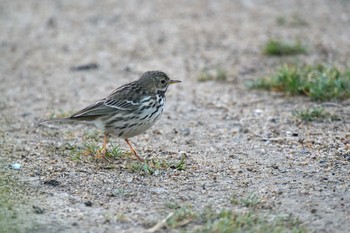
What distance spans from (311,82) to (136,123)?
132 inches

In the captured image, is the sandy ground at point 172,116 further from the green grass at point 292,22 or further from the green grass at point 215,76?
the green grass at point 215,76

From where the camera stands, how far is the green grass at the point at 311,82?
10.0m

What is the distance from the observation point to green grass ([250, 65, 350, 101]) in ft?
33.0

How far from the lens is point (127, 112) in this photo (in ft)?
26.6

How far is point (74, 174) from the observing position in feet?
25.0

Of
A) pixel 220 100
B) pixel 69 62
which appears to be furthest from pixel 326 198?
pixel 69 62

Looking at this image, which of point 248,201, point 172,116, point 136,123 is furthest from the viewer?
point 172,116

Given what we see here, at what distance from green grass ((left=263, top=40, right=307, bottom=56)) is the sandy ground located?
161 millimetres

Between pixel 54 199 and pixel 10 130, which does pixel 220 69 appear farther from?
pixel 54 199

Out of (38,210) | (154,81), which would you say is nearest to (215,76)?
(154,81)

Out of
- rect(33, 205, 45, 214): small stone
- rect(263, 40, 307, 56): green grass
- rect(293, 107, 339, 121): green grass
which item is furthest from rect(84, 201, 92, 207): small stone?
rect(263, 40, 307, 56): green grass

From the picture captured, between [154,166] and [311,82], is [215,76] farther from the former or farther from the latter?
[154,166]

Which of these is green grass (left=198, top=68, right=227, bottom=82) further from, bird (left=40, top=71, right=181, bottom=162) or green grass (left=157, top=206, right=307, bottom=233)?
green grass (left=157, top=206, right=307, bottom=233)

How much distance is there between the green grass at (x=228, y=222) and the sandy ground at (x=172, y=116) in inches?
7.9
